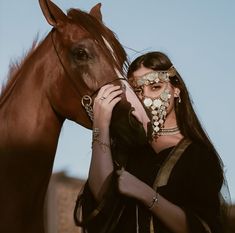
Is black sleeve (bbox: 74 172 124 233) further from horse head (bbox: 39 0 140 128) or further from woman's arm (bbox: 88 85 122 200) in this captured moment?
horse head (bbox: 39 0 140 128)

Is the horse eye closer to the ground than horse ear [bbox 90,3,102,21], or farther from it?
closer to the ground

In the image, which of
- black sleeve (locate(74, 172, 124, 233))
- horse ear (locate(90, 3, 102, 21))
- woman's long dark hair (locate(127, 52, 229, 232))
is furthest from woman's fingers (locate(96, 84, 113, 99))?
horse ear (locate(90, 3, 102, 21))

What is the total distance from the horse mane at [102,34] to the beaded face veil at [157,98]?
0.09 metres

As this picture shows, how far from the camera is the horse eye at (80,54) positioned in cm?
251

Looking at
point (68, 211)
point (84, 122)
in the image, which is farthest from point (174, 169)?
point (68, 211)

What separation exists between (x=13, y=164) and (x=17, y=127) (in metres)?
0.16

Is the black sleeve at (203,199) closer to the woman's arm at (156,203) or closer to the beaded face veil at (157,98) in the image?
the woman's arm at (156,203)

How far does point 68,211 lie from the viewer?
26.1ft

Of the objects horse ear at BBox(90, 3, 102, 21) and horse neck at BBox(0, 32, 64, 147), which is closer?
horse neck at BBox(0, 32, 64, 147)

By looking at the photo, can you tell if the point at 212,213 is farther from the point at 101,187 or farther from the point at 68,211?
the point at 68,211

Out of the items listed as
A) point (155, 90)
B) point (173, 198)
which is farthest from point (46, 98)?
point (173, 198)

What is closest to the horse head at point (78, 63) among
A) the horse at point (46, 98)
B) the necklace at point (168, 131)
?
the horse at point (46, 98)

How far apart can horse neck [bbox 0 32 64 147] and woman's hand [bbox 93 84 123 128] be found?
229mm

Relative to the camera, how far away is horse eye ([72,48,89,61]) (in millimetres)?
2508
